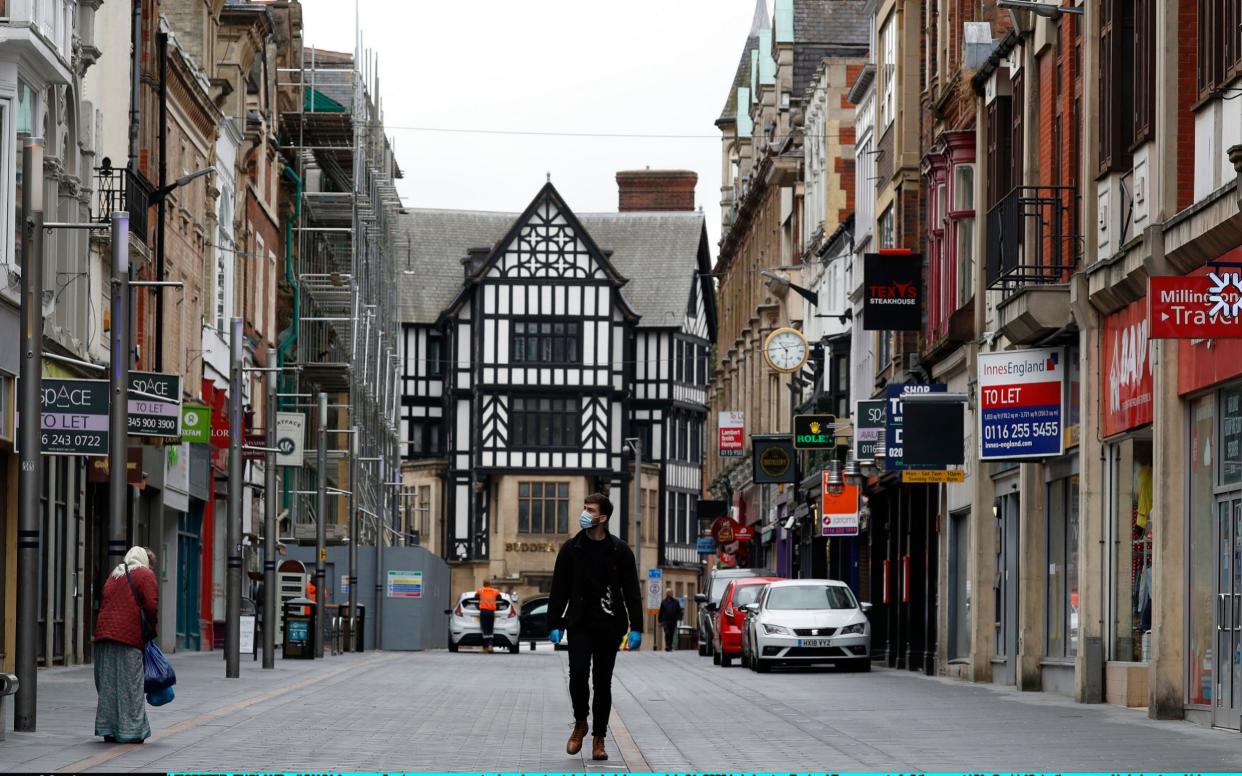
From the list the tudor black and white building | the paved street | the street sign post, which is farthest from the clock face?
the tudor black and white building

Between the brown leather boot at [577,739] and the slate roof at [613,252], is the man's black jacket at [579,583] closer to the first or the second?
the brown leather boot at [577,739]

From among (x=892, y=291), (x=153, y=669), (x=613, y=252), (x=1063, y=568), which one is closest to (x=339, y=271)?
(x=613, y=252)

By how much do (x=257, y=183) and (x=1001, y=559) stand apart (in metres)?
30.5

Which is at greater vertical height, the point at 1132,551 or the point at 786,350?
the point at 786,350

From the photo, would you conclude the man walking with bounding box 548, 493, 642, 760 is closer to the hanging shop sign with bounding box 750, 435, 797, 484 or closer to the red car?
the red car

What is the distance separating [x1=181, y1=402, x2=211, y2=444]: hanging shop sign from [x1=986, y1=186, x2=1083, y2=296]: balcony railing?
1347 cm

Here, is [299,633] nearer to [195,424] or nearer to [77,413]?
[195,424]

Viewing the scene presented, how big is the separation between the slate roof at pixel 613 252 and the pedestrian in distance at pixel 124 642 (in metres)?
77.2

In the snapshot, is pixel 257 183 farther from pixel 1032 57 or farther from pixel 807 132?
pixel 1032 57

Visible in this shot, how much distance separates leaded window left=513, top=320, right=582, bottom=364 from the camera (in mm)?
89938

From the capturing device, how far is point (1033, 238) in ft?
97.7

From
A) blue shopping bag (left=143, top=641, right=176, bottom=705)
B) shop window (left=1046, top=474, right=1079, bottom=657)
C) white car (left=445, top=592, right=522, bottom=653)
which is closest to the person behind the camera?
blue shopping bag (left=143, top=641, right=176, bottom=705)

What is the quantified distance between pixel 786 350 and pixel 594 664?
1705 inches

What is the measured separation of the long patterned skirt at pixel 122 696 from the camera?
16.9m
